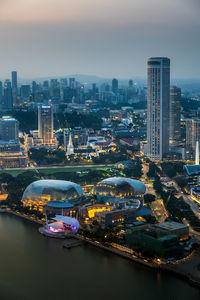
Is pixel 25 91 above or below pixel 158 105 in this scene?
above

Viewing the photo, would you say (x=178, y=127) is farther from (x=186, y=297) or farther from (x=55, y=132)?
(x=186, y=297)

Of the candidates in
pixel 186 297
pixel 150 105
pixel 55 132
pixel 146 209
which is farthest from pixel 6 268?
pixel 55 132

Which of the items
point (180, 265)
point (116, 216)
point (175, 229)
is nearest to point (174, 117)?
point (116, 216)

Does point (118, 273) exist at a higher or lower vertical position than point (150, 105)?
lower

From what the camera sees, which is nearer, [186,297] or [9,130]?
[186,297]

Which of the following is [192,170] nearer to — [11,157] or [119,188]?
[119,188]

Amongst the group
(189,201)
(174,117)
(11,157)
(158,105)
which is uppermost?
(158,105)

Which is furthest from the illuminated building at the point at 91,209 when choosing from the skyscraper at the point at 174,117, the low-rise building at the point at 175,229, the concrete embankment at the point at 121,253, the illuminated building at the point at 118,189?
the skyscraper at the point at 174,117
